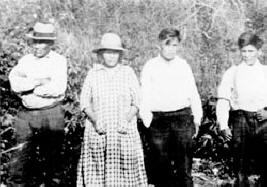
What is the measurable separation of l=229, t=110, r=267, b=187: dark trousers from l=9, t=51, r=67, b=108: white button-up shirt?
187cm

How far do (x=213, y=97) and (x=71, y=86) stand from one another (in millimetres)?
1937

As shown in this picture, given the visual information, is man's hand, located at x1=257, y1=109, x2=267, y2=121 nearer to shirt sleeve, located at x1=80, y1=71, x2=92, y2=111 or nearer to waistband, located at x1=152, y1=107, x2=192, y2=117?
waistband, located at x1=152, y1=107, x2=192, y2=117

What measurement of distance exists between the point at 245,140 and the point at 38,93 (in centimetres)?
221

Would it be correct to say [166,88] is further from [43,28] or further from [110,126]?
[43,28]

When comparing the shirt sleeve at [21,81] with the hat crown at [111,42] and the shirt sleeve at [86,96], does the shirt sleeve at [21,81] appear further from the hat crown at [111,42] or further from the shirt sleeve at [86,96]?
the hat crown at [111,42]

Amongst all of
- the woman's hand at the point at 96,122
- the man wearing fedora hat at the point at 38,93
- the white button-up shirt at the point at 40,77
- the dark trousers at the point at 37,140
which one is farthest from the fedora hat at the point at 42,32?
the woman's hand at the point at 96,122

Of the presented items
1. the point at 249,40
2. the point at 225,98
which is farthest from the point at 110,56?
the point at 249,40

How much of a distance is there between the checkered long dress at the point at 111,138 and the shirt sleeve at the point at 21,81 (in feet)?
1.80

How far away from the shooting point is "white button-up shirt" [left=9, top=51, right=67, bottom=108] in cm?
509

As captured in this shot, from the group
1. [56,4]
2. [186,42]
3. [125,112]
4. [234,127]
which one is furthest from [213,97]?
[56,4]

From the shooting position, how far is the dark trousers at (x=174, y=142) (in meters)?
5.20

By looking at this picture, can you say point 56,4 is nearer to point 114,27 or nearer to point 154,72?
point 114,27

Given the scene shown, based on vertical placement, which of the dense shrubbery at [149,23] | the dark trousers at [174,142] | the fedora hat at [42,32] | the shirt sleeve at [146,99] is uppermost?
the dense shrubbery at [149,23]

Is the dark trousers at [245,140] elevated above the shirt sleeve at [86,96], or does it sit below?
below
